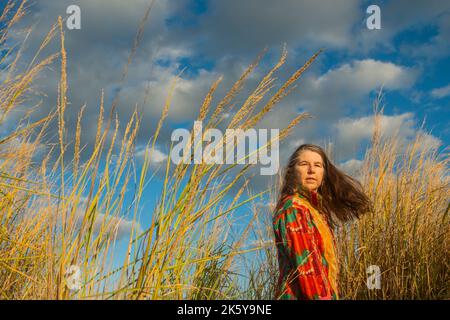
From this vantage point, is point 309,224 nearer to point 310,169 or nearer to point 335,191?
point 310,169

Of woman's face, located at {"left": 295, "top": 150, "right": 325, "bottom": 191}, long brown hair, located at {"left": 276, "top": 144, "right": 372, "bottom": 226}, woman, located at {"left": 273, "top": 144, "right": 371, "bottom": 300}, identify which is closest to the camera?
woman, located at {"left": 273, "top": 144, "right": 371, "bottom": 300}

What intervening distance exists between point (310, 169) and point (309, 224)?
0.48 meters

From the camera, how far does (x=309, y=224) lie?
228 centimetres

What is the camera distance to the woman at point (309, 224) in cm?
208

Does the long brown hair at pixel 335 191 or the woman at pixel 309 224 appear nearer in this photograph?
the woman at pixel 309 224

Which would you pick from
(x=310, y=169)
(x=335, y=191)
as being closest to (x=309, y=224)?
(x=310, y=169)

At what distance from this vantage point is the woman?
2.08m

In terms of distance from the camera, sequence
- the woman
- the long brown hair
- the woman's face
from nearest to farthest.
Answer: the woman, the woman's face, the long brown hair

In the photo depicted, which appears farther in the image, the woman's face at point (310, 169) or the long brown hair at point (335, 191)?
the long brown hair at point (335, 191)

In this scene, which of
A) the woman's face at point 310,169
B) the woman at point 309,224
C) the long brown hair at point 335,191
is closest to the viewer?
the woman at point 309,224

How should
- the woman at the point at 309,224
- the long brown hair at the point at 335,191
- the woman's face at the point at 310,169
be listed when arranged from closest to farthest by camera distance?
the woman at the point at 309,224
the woman's face at the point at 310,169
the long brown hair at the point at 335,191

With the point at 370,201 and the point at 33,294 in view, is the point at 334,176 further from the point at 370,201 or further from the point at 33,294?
the point at 33,294

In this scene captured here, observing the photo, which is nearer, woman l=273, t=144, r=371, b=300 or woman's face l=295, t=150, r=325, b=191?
woman l=273, t=144, r=371, b=300

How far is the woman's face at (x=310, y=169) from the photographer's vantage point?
263cm
